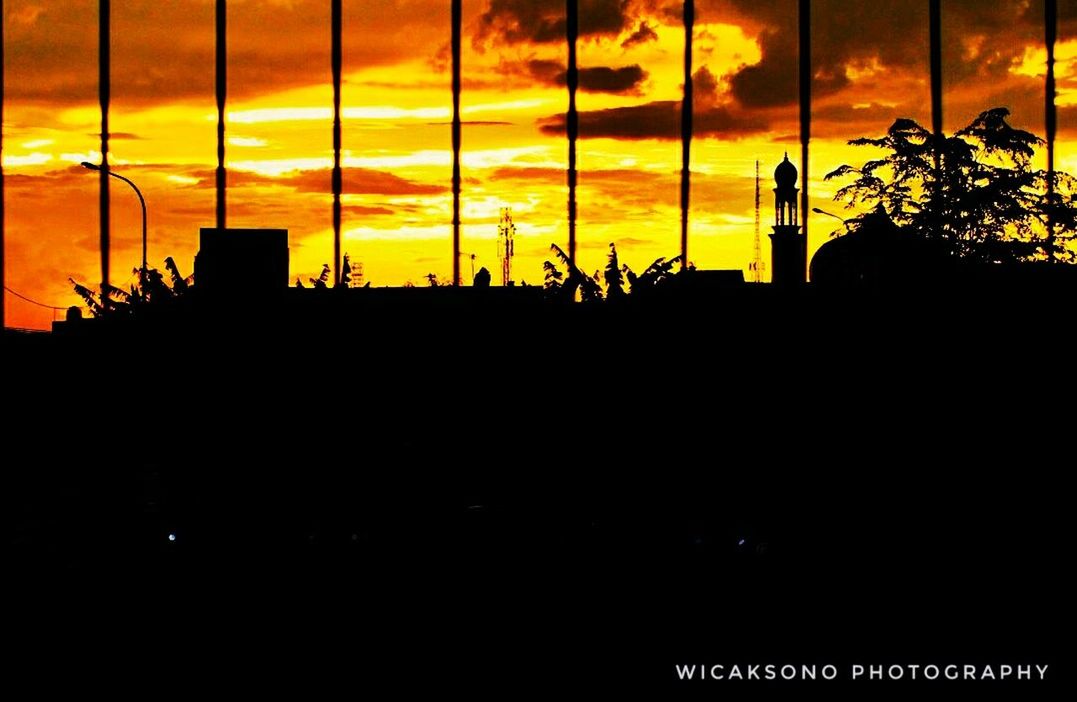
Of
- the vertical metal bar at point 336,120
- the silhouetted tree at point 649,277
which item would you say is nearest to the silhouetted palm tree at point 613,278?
the silhouetted tree at point 649,277

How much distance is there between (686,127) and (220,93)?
34.0 ft

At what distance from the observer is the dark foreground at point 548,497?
10.8 meters

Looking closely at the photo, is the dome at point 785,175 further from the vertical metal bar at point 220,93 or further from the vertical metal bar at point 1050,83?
the vertical metal bar at point 220,93

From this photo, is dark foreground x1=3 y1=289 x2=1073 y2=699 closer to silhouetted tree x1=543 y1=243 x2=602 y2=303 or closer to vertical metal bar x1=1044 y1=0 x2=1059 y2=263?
silhouetted tree x1=543 y1=243 x2=602 y2=303

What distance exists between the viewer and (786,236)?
37844 mm

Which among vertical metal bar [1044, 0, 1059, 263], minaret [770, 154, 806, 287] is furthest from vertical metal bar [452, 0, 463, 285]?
vertical metal bar [1044, 0, 1059, 263]

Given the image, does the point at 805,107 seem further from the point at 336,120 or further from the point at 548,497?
the point at 548,497

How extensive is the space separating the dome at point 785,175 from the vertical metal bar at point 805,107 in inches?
251

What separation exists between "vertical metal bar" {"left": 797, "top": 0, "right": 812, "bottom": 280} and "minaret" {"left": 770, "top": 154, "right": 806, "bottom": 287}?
1.16 ft

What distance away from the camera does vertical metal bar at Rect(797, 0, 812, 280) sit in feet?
104

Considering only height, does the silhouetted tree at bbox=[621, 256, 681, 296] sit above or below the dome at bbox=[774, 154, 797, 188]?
below

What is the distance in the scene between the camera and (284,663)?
34.2 ft

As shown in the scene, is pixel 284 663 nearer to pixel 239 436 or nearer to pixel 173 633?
pixel 173 633

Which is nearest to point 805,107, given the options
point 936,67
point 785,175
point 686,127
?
point 686,127
